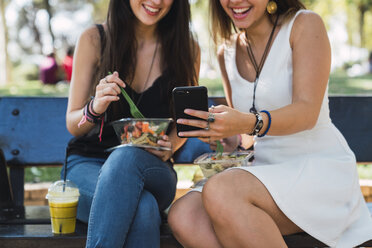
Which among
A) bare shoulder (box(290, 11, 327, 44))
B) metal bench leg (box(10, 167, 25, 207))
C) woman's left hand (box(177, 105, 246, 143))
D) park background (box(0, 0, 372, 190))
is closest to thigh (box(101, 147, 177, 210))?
woman's left hand (box(177, 105, 246, 143))

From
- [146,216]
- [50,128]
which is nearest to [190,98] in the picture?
[146,216]

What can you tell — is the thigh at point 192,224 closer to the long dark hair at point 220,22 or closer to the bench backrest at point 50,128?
the bench backrest at point 50,128

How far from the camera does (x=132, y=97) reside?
293 cm

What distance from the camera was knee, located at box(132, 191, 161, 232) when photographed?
2301 mm

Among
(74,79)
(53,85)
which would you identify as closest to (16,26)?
(53,85)

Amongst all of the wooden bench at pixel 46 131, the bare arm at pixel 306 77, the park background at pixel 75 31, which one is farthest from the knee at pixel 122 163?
the park background at pixel 75 31

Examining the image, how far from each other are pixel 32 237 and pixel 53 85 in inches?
571

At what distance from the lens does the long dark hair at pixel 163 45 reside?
9.63 feet

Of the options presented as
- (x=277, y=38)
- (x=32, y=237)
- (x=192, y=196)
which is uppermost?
(x=277, y=38)

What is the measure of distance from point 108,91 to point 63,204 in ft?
1.95

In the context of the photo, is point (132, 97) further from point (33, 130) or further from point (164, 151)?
point (33, 130)

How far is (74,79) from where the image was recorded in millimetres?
2930

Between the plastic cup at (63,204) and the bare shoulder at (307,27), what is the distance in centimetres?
137

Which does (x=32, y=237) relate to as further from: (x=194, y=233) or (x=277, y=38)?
(x=277, y=38)
